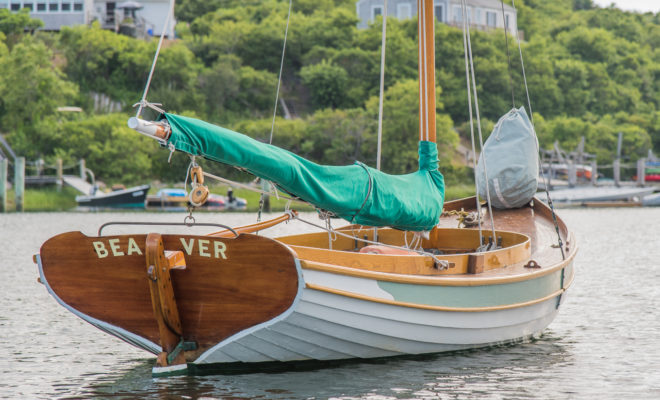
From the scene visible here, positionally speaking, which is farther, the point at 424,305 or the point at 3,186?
the point at 3,186

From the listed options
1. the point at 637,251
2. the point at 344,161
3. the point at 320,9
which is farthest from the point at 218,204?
the point at 320,9

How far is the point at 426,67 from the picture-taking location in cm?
1452

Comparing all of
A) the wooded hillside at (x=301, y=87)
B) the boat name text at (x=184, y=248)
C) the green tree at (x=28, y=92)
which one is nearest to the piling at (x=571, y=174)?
the wooded hillside at (x=301, y=87)

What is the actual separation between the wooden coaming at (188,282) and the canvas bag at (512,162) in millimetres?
8469

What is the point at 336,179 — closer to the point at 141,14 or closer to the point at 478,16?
the point at 141,14

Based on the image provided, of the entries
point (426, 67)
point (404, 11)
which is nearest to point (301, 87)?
point (404, 11)

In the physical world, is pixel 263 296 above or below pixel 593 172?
above

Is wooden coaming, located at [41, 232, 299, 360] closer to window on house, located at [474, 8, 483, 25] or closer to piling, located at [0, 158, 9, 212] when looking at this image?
piling, located at [0, 158, 9, 212]

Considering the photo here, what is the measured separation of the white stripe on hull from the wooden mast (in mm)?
3036

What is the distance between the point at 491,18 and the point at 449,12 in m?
6.90

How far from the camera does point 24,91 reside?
70.9 meters

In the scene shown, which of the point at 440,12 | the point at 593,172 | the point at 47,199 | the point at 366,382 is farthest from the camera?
the point at 440,12

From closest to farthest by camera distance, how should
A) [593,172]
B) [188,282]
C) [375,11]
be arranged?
[188,282] < [593,172] < [375,11]

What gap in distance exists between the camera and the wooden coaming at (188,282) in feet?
35.2
